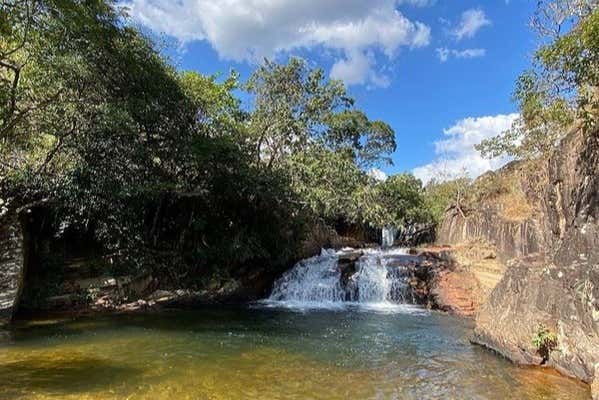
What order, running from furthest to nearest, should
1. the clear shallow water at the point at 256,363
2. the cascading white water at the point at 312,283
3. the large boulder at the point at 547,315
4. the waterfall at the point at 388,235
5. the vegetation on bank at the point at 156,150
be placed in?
the waterfall at the point at 388,235, the cascading white water at the point at 312,283, the vegetation on bank at the point at 156,150, the large boulder at the point at 547,315, the clear shallow water at the point at 256,363

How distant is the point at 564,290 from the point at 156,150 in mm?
12893

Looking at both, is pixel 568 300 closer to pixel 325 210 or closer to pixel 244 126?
pixel 325 210

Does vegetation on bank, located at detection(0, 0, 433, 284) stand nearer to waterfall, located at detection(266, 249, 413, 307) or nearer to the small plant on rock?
waterfall, located at detection(266, 249, 413, 307)

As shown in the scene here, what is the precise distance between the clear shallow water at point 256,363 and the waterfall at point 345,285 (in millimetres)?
4900

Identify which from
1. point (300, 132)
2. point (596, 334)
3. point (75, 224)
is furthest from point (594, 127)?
point (75, 224)

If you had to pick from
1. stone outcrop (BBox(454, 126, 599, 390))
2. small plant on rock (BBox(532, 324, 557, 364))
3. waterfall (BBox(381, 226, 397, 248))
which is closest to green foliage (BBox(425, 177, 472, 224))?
waterfall (BBox(381, 226, 397, 248))

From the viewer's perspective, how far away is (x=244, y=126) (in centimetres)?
1916

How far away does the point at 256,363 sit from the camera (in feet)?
29.2

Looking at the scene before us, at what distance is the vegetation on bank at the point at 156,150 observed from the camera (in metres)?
12.2

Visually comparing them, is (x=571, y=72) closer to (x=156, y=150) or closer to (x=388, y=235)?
(x=156, y=150)

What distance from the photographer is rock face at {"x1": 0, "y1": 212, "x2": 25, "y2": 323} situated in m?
12.9

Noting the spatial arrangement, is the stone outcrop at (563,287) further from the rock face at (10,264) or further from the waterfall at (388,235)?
the waterfall at (388,235)

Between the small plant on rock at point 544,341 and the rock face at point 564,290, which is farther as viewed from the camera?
the small plant on rock at point 544,341

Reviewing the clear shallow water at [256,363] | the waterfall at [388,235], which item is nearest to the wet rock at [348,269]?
the clear shallow water at [256,363]
